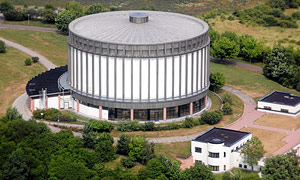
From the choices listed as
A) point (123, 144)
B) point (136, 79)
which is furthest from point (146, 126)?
point (123, 144)

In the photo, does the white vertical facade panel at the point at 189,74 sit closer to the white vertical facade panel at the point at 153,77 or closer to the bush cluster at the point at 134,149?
the white vertical facade panel at the point at 153,77

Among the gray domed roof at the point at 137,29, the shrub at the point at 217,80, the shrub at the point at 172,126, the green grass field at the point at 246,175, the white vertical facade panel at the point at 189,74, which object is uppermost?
the gray domed roof at the point at 137,29

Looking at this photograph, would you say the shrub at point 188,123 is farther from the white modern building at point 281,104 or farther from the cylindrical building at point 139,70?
the white modern building at point 281,104

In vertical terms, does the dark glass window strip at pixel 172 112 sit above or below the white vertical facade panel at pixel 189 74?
below

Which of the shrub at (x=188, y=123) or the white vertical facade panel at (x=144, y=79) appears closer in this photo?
the white vertical facade panel at (x=144, y=79)

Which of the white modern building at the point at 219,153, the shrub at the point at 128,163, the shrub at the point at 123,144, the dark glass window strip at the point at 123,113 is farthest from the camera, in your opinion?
the dark glass window strip at the point at 123,113

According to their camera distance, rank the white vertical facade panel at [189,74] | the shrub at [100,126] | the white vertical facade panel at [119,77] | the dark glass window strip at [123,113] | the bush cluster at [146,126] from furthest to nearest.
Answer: the white vertical facade panel at [189,74], the dark glass window strip at [123,113], the white vertical facade panel at [119,77], the bush cluster at [146,126], the shrub at [100,126]

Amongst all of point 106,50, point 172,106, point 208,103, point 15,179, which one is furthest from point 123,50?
point 15,179

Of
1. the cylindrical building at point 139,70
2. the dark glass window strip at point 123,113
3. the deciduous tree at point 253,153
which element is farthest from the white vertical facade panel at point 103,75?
the deciduous tree at point 253,153
